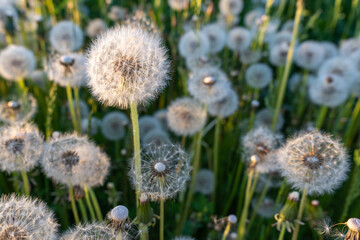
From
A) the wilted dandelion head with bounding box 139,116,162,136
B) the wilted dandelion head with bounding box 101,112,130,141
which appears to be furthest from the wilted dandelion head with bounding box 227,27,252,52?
the wilted dandelion head with bounding box 101,112,130,141

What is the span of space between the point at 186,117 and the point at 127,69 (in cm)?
137

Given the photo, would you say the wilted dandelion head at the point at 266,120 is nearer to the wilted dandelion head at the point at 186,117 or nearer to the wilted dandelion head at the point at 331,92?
the wilted dandelion head at the point at 331,92

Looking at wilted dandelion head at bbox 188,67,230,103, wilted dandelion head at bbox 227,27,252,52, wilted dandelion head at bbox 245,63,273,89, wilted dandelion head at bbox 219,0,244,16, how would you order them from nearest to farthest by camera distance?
wilted dandelion head at bbox 188,67,230,103 < wilted dandelion head at bbox 245,63,273,89 < wilted dandelion head at bbox 227,27,252,52 < wilted dandelion head at bbox 219,0,244,16

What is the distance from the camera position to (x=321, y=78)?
353cm

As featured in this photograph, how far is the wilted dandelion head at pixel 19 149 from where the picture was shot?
6.56 feet

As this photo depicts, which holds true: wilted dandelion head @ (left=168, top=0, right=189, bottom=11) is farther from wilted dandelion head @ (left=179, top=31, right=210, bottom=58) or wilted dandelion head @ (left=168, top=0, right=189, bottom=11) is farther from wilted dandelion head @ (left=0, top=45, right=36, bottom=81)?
wilted dandelion head @ (left=0, top=45, right=36, bottom=81)

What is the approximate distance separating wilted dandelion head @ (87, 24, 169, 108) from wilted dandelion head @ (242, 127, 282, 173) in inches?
38.1

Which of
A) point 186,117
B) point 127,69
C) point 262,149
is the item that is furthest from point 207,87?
point 127,69

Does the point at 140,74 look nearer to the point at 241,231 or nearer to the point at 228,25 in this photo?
the point at 241,231

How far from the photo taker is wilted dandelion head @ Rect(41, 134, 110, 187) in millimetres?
2023

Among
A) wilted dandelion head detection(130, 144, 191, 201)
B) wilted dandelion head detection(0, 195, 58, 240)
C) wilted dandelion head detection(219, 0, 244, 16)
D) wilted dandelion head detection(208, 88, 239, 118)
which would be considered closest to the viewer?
wilted dandelion head detection(0, 195, 58, 240)

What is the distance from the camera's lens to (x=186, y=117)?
113 inches

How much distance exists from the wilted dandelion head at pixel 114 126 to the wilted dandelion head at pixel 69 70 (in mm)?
543

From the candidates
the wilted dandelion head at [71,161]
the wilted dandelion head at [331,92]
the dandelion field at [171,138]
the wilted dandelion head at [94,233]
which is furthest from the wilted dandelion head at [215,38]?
the wilted dandelion head at [94,233]
